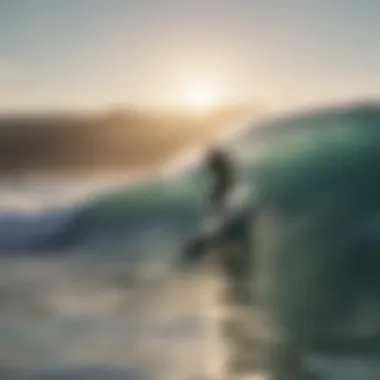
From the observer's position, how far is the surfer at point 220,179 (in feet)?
3.09

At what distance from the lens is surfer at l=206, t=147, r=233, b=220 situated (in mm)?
943

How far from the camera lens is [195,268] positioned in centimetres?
94

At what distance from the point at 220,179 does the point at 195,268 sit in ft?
0.39

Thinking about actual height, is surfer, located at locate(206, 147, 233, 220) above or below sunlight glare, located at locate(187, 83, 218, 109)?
below

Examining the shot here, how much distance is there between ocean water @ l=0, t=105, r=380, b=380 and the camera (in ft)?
2.97

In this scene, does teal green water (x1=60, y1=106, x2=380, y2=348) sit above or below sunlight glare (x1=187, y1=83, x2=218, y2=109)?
below

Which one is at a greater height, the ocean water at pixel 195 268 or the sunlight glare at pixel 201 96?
the sunlight glare at pixel 201 96

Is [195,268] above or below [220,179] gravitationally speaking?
below

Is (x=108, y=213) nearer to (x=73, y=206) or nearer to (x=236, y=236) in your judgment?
(x=73, y=206)

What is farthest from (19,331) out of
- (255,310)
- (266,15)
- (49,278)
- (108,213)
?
(266,15)

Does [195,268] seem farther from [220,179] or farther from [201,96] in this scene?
[201,96]

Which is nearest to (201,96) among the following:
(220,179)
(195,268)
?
(220,179)

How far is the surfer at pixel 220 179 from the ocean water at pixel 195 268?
15mm

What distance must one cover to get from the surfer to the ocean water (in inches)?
0.6
